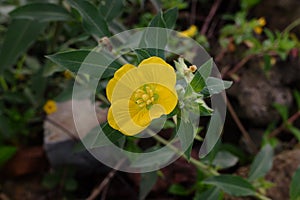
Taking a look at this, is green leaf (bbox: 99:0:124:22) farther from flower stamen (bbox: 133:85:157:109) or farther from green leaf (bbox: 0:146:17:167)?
green leaf (bbox: 0:146:17:167)

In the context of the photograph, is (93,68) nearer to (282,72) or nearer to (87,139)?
(87,139)

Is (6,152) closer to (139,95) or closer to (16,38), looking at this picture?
(16,38)

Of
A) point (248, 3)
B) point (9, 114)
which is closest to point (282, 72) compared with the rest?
point (248, 3)

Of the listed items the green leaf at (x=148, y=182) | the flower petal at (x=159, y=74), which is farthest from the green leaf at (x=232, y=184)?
the flower petal at (x=159, y=74)

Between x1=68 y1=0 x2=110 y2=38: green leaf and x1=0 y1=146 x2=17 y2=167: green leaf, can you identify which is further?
x1=0 y1=146 x2=17 y2=167: green leaf

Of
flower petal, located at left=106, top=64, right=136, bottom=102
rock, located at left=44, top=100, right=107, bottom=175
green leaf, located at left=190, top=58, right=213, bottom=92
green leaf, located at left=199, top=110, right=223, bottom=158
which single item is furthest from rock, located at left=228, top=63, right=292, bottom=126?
flower petal, located at left=106, top=64, right=136, bottom=102
